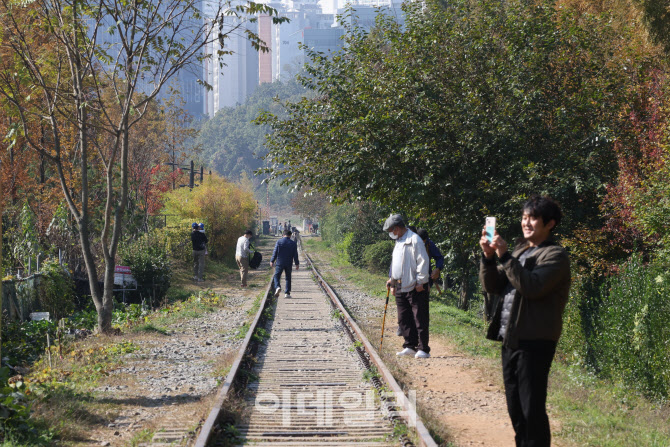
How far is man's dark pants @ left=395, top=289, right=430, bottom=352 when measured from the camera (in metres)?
9.18

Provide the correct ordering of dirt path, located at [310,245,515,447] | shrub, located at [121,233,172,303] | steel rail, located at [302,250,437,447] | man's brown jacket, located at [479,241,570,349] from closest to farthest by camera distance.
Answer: man's brown jacket, located at [479,241,570,349] < steel rail, located at [302,250,437,447] < dirt path, located at [310,245,515,447] < shrub, located at [121,233,172,303]

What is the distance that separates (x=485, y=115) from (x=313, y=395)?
653 centimetres

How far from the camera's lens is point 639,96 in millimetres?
11367

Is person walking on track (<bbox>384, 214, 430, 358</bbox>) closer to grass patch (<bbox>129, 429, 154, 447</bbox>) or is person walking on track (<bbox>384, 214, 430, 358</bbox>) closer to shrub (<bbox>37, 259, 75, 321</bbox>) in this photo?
grass patch (<bbox>129, 429, 154, 447</bbox>)

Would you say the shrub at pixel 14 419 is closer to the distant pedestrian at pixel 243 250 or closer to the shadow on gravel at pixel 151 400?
the shadow on gravel at pixel 151 400

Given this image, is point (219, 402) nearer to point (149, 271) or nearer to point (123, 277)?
point (123, 277)

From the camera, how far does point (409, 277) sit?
9094 millimetres

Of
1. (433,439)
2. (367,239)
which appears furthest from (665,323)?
(367,239)

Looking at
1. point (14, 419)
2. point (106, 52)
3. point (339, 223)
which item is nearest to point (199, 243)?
point (106, 52)

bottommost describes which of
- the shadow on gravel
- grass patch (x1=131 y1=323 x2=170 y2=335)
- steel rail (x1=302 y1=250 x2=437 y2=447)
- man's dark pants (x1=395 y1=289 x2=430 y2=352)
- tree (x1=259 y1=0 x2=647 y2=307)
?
grass patch (x1=131 y1=323 x2=170 y2=335)

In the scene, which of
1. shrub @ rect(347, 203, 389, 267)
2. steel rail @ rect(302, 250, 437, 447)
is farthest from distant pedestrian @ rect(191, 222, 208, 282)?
steel rail @ rect(302, 250, 437, 447)

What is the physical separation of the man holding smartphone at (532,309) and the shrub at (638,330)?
407 cm

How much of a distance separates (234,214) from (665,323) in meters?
30.1

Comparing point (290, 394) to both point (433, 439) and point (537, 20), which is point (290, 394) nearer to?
point (433, 439)
